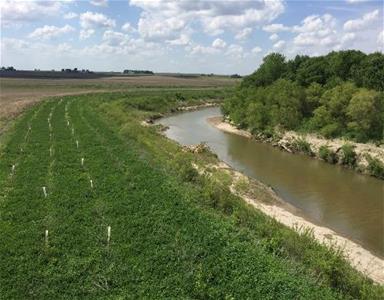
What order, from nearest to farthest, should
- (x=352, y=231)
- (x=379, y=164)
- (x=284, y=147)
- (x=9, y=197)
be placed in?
(x=9, y=197)
(x=352, y=231)
(x=379, y=164)
(x=284, y=147)

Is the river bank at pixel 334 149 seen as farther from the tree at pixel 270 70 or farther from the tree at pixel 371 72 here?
the tree at pixel 270 70

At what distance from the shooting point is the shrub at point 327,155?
45844mm

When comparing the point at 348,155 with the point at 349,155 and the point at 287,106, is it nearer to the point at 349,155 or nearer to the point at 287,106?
the point at 349,155

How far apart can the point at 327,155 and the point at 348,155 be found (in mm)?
2807

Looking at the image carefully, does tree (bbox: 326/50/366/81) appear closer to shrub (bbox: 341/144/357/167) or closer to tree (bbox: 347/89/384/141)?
tree (bbox: 347/89/384/141)

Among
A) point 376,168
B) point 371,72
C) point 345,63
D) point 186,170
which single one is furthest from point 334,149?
point 186,170

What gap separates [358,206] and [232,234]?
15218 millimetres

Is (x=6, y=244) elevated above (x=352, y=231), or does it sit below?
above

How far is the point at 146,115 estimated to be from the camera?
3051 inches

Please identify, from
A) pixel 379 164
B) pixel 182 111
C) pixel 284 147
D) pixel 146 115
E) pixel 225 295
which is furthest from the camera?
pixel 182 111

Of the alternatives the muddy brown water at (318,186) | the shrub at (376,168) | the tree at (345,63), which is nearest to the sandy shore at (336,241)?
the muddy brown water at (318,186)

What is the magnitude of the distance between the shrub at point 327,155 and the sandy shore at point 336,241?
18.0 meters

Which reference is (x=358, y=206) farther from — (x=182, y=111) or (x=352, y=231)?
(x=182, y=111)

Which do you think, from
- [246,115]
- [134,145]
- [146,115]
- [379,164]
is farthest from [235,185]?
[146,115]
